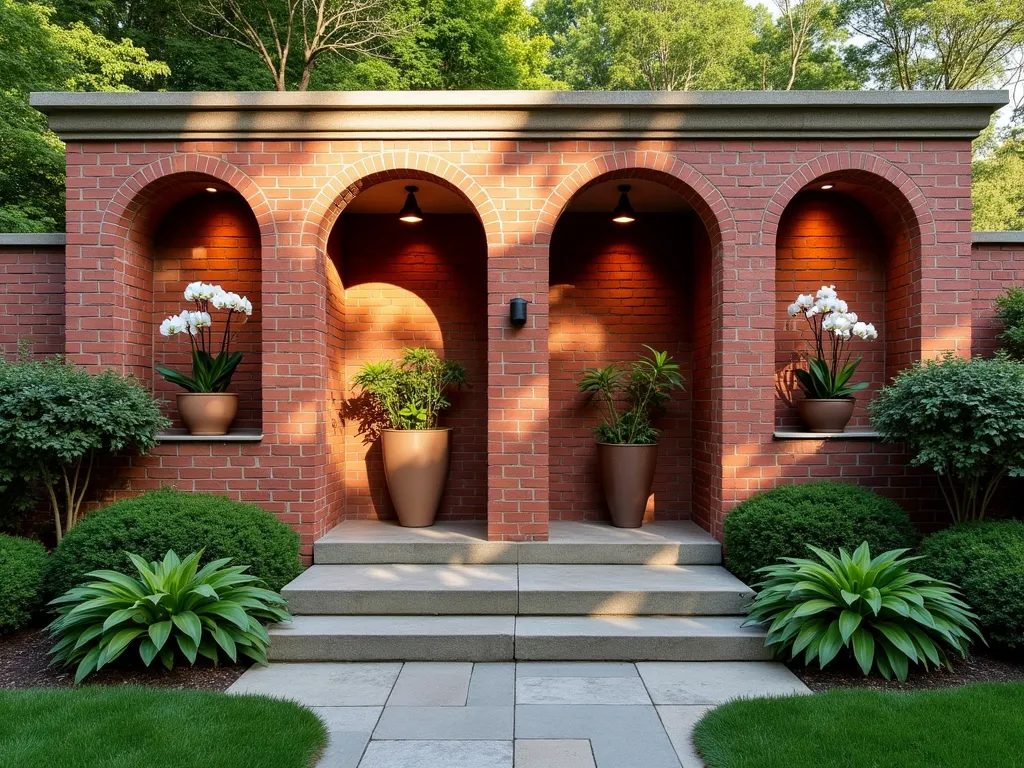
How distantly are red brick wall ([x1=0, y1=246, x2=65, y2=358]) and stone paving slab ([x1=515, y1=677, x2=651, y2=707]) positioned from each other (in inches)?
193

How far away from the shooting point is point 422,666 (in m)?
3.90

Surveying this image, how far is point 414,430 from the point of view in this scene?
552 centimetres

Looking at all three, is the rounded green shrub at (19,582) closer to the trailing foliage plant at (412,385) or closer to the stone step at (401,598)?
the stone step at (401,598)

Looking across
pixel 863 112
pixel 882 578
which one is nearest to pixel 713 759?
pixel 882 578

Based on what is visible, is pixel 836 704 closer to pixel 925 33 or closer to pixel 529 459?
pixel 529 459

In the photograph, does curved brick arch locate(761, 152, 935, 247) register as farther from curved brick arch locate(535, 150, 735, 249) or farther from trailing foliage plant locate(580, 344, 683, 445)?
trailing foliage plant locate(580, 344, 683, 445)

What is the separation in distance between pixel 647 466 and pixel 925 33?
1727 centimetres

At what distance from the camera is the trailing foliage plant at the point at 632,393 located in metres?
5.66

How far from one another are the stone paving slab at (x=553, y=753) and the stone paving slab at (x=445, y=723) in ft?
0.46

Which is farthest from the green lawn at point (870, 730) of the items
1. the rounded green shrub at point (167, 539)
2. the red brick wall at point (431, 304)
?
the red brick wall at point (431, 304)

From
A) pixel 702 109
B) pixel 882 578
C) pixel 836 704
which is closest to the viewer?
pixel 836 704

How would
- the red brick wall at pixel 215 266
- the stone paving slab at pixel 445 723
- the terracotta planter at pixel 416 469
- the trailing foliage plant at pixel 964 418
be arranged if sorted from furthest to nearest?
1. the red brick wall at pixel 215 266
2. the terracotta planter at pixel 416 469
3. the trailing foliage plant at pixel 964 418
4. the stone paving slab at pixel 445 723

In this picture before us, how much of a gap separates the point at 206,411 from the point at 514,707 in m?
3.47

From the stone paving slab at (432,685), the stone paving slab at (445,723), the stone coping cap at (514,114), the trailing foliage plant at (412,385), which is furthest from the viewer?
the trailing foliage plant at (412,385)
